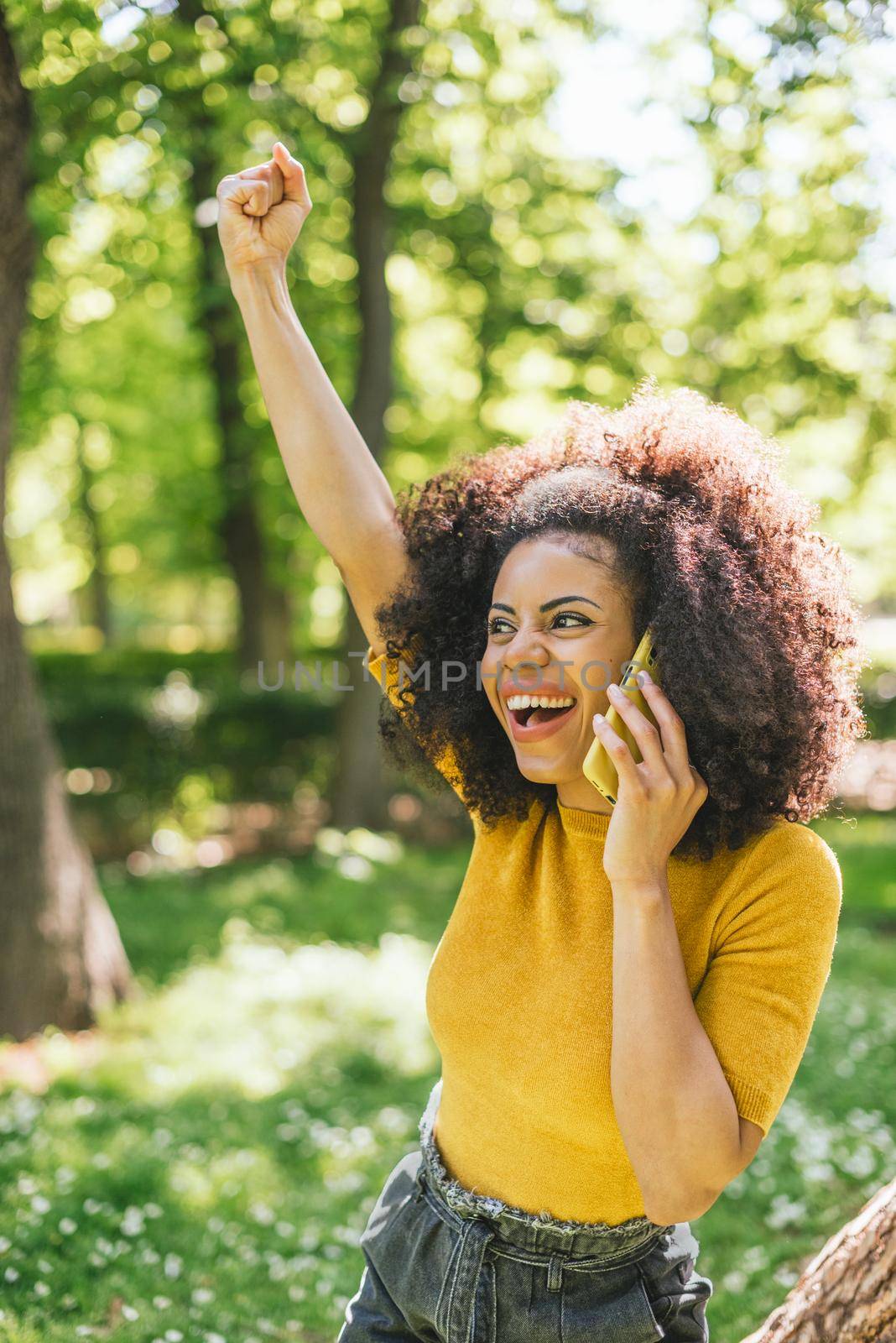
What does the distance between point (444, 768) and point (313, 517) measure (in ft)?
1.87

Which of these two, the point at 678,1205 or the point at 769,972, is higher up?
the point at 769,972

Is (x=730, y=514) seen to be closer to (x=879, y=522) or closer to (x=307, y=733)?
(x=307, y=733)

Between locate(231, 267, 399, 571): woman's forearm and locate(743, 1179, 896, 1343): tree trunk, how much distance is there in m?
1.48

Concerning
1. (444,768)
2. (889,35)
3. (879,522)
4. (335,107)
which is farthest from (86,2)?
(879,522)

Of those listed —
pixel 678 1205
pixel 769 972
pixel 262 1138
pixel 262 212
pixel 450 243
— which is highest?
pixel 450 243

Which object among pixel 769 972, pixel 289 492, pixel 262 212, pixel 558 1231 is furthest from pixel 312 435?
pixel 289 492

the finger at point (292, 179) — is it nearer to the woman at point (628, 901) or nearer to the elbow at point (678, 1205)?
the woman at point (628, 901)

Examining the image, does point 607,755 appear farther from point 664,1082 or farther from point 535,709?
point 664,1082

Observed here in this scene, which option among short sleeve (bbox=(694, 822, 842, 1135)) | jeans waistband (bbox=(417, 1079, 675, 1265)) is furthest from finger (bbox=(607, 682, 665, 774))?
jeans waistband (bbox=(417, 1079, 675, 1265))

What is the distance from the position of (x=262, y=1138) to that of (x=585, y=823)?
139 inches

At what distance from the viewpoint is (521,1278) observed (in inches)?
71.0

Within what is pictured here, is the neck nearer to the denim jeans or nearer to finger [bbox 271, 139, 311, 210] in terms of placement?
the denim jeans

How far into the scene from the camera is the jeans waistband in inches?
69.6

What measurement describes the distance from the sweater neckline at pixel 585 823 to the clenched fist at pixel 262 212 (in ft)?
4.16
